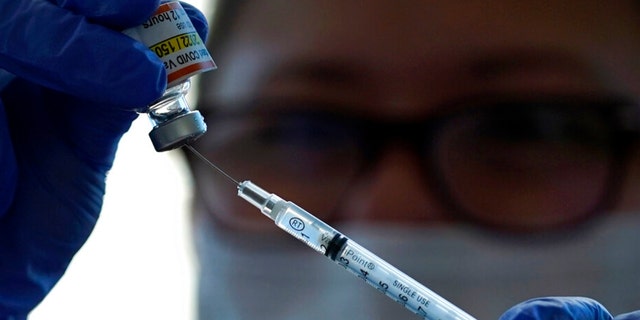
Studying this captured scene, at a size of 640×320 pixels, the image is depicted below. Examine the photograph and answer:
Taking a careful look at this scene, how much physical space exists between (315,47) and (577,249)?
0.61m

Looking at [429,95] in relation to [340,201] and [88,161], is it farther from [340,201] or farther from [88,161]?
[88,161]

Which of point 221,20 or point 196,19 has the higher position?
point 196,19

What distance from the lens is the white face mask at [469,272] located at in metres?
1.32

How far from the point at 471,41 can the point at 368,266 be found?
0.65m

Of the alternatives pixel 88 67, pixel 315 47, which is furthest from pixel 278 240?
pixel 88 67

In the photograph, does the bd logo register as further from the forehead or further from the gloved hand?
the forehead

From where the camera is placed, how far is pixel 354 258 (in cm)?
85

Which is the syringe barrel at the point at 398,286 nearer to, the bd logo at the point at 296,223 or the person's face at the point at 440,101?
the bd logo at the point at 296,223

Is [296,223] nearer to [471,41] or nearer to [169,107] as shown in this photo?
[169,107]

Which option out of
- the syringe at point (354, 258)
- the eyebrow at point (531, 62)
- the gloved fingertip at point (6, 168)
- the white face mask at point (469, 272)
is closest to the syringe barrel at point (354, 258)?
the syringe at point (354, 258)

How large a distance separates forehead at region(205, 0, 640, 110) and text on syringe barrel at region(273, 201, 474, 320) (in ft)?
1.89

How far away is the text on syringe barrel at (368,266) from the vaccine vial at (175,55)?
5.7 inches

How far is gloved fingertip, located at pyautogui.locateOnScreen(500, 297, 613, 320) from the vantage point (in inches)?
30.0

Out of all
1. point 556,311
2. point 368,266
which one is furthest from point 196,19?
point 556,311
